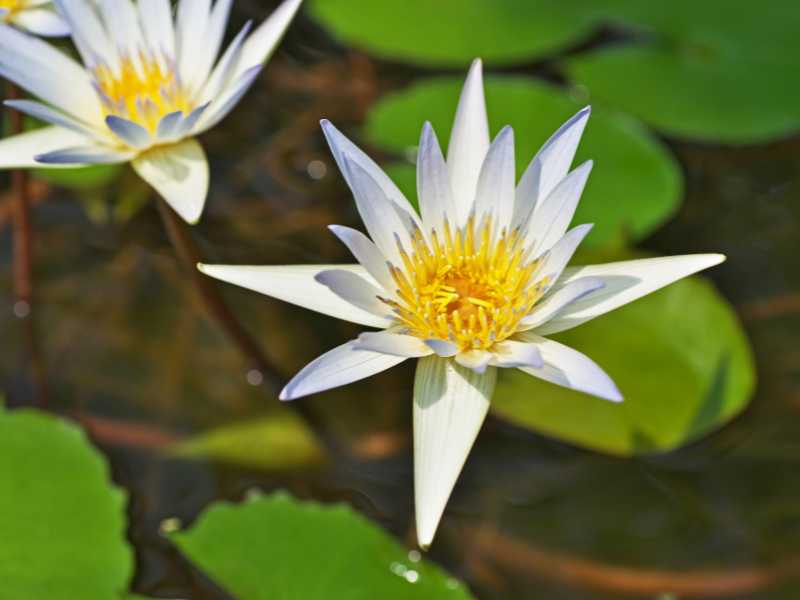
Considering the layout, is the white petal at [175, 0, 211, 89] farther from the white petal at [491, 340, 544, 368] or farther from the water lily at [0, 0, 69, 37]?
the white petal at [491, 340, 544, 368]

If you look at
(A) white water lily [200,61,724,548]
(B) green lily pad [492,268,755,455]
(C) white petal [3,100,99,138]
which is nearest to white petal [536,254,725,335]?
(A) white water lily [200,61,724,548]

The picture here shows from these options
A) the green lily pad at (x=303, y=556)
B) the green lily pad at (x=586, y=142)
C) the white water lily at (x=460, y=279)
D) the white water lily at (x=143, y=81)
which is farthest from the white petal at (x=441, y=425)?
the green lily pad at (x=586, y=142)

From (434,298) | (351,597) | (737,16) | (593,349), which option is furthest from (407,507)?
(737,16)

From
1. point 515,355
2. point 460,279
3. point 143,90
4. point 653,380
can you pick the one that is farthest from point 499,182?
point 653,380

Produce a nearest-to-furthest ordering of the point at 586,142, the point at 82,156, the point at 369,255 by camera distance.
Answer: the point at 369,255, the point at 82,156, the point at 586,142

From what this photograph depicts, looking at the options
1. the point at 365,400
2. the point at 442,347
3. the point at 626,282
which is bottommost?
the point at 365,400

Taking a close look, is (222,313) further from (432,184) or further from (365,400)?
(432,184)
